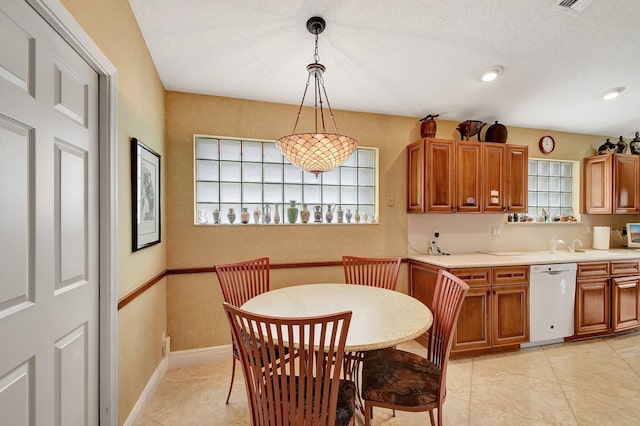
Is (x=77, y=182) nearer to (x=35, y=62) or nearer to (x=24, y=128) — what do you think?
(x=24, y=128)

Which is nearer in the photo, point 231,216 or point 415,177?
point 231,216

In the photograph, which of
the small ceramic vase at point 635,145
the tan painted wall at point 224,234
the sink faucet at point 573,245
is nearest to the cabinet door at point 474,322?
the tan painted wall at point 224,234

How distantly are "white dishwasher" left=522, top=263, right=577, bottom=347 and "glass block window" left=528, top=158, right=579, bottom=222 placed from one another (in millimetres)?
1206

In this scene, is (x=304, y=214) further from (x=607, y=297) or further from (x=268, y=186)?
(x=607, y=297)

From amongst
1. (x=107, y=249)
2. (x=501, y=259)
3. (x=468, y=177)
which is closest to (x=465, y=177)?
(x=468, y=177)

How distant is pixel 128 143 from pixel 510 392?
3.32m

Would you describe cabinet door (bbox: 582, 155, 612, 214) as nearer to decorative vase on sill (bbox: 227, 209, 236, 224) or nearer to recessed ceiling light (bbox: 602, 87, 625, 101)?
recessed ceiling light (bbox: 602, 87, 625, 101)

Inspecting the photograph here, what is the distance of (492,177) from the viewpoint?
10.6ft

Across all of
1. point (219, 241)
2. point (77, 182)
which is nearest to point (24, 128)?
point (77, 182)

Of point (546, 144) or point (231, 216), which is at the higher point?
point (546, 144)

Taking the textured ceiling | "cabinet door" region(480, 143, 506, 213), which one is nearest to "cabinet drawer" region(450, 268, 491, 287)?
"cabinet door" region(480, 143, 506, 213)

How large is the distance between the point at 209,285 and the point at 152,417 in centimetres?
107

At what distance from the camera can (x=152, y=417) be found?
1.96 metres

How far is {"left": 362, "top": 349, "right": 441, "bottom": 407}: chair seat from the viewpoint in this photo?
1474 mm
